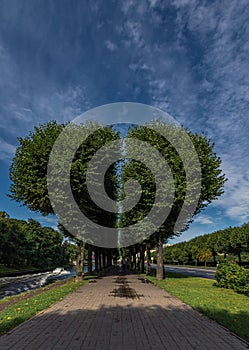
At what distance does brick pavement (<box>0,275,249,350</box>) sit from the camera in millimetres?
A: 6383

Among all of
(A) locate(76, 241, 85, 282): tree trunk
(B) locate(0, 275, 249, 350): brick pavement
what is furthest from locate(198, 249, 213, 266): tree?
(B) locate(0, 275, 249, 350): brick pavement

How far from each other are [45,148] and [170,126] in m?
10.1

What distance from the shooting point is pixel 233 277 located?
18.8m

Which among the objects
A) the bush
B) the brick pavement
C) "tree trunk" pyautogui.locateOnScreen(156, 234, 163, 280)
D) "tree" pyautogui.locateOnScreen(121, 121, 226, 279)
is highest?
"tree" pyautogui.locateOnScreen(121, 121, 226, 279)

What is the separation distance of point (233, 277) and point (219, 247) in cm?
5389

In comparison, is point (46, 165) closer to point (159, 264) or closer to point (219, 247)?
point (159, 264)

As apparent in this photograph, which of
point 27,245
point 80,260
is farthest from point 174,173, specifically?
point 27,245

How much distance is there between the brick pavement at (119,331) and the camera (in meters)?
6.38

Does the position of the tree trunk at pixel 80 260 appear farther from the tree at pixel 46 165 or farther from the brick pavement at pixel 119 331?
the brick pavement at pixel 119 331

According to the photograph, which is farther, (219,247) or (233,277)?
(219,247)

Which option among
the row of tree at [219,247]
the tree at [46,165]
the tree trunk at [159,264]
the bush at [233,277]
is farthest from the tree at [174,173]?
the row of tree at [219,247]

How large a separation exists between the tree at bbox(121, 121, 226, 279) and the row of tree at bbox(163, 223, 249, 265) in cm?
2990

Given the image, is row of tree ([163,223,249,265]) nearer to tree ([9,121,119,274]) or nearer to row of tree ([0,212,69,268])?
tree ([9,121,119,274])

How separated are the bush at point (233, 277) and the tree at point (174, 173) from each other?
5231 mm
